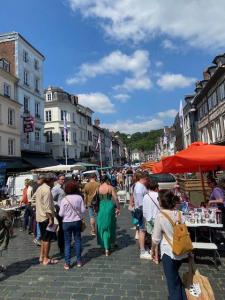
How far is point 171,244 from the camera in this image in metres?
4.12

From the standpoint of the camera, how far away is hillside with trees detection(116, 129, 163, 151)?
160375 mm

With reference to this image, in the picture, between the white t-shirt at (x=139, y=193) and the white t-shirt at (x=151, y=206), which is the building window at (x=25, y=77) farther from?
the white t-shirt at (x=151, y=206)

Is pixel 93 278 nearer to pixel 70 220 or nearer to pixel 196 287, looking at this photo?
pixel 70 220

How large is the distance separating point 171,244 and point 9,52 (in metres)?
34.0

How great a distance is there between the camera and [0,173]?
25.4 metres

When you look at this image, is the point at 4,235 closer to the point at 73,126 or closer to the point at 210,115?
the point at 210,115

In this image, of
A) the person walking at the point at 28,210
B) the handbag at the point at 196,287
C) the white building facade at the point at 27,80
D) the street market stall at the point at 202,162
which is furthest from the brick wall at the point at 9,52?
the handbag at the point at 196,287

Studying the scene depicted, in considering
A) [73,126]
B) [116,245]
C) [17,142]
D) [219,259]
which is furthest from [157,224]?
[73,126]

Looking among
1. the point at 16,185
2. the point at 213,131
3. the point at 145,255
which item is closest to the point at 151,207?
the point at 145,255

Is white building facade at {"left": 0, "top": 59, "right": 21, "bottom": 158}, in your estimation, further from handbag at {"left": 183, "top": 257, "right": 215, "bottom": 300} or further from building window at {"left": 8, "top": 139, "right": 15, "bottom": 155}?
handbag at {"left": 183, "top": 257, "right": 215, "bottom": 300}

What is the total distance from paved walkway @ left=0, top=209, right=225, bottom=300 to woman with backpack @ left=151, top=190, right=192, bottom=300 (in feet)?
3.16

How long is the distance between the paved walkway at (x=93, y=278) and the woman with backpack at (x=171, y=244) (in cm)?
96

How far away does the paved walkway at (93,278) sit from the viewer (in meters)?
5.15

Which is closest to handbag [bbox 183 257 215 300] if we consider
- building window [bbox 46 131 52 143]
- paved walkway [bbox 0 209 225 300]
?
paved walkway [bbox 0 209 225 300]
